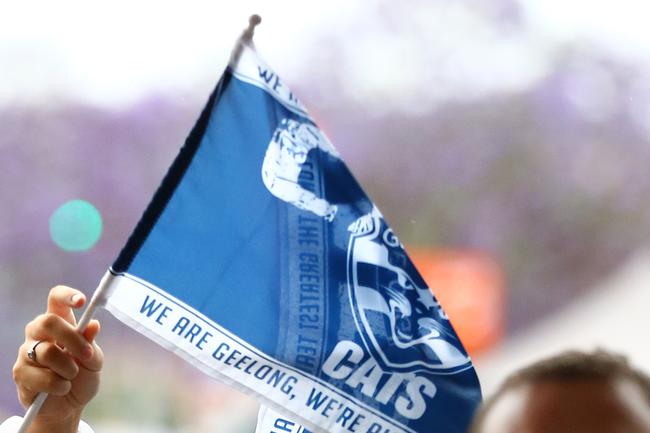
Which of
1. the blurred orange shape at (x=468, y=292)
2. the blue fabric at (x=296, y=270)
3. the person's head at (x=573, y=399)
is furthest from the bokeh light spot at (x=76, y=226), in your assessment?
the person's head at (x=573, y=399)

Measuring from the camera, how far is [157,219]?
88cm

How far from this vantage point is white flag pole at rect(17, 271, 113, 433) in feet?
2.60

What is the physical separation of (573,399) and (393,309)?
0.33 metres

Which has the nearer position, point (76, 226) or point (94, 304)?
point (94, 304)

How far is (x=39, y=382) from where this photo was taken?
809mm

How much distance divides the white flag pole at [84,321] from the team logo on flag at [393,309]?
24 centimetres

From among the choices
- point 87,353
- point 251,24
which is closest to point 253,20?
point 251,24

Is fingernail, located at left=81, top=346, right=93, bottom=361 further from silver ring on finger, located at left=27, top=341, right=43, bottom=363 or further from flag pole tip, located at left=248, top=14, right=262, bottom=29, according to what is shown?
flag pole tip, located at left=248, top=14, right=262, bottom=29

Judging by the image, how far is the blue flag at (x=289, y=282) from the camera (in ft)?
2.92

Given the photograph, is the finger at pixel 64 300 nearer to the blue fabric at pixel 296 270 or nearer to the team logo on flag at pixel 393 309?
the blue fabric at pixel 296 270

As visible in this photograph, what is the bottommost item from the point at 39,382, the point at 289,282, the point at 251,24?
the point at 39,382

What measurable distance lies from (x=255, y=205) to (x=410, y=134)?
3.00ft

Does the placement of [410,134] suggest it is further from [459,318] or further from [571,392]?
[571,392]

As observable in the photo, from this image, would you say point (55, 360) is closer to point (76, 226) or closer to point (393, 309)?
point (393, 309)
